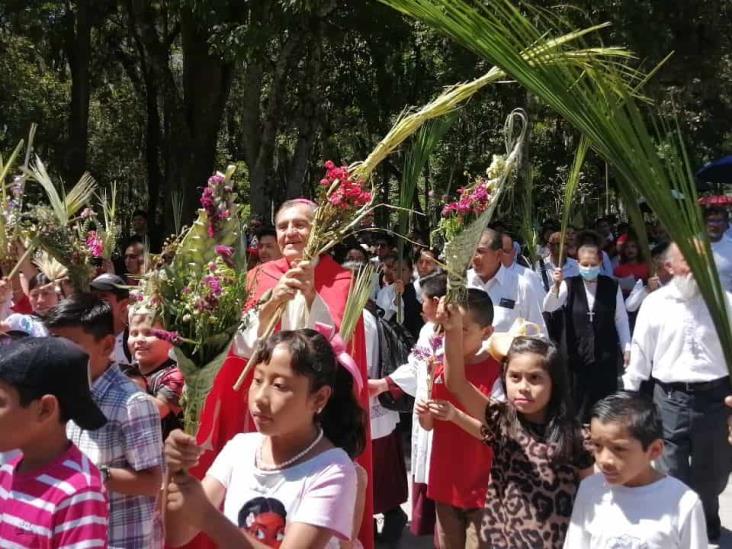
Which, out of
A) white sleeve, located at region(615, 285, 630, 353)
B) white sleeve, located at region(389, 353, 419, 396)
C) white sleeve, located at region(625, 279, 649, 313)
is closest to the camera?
white sleeve, located at region(389, 353, 419, 396)

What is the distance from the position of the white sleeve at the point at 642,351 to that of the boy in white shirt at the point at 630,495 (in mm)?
2727

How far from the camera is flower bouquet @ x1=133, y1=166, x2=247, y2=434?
2.80m

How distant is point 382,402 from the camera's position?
209 inches

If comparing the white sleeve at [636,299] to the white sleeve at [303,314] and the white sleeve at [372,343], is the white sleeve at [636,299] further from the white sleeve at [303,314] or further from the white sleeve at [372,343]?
the white sleeve at [303,314]

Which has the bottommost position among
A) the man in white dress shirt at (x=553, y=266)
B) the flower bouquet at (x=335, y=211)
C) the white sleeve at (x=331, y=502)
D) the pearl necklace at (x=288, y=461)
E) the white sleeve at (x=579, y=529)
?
the white sleeve at (x=579, y=529)

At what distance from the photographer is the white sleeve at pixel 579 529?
3.35m

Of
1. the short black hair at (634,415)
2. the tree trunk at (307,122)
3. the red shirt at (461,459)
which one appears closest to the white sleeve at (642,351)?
the red shirt at (461,459)

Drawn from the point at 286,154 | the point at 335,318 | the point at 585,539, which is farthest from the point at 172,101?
the point at 585,539

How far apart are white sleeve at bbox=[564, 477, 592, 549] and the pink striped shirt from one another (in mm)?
1683

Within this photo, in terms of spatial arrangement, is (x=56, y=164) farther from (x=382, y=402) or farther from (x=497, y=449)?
(x=497, y=449)

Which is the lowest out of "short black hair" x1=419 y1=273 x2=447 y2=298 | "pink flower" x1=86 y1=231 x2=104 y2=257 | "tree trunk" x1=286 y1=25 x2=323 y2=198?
"short black hair" x1=419 y1=273 x2=447 y2=298

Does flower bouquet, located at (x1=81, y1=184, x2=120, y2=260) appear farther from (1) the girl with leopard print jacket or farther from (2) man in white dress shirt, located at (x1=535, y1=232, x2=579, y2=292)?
(2) man in white dress shirt, located at (x1=535, y1=232, x2=579, y2=292)

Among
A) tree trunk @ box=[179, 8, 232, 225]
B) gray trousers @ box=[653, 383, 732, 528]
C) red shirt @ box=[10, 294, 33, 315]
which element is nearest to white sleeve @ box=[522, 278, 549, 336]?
gray trousers @ box=[653, 383, 732, 528]

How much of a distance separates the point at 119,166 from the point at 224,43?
20.7 meters
